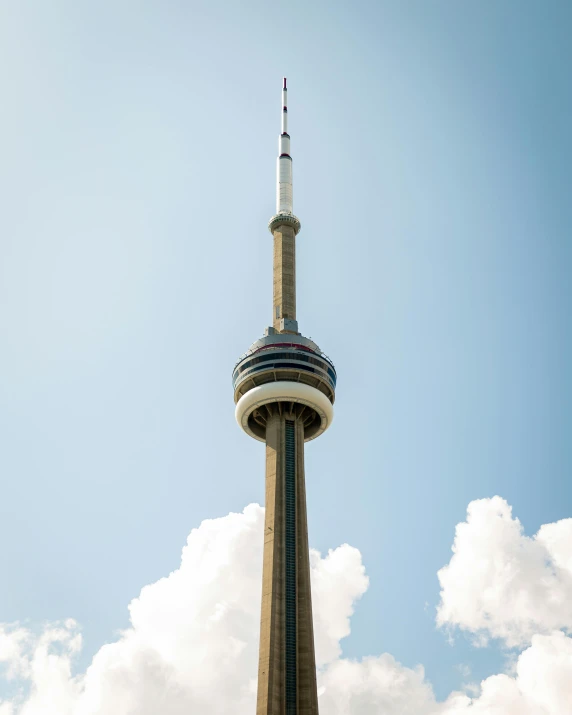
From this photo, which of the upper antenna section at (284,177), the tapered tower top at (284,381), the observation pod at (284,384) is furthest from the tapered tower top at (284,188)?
the observation pod at (284,384)

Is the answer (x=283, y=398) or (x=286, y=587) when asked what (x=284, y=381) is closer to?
(x=283, y=398)

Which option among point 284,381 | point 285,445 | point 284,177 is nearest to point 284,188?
point 284,177

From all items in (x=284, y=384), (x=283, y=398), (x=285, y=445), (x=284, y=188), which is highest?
(x=284, y=188)

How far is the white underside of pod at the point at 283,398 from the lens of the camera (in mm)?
119500

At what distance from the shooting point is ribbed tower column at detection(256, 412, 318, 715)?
101188mm

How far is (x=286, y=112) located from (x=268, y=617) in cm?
9028

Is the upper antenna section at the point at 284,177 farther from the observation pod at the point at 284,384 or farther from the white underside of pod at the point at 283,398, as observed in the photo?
the white underside of pod at the point at 283,398

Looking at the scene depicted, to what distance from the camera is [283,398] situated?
4707 inches

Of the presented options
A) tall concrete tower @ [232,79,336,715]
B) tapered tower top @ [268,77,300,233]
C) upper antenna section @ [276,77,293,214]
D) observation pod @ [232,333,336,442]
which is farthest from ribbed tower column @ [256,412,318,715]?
upper antenna section @ [276,77,293,214]

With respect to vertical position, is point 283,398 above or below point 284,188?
below

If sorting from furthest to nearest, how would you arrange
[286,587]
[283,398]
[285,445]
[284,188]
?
[284,188] → [283,398] → [285,445] → [286,587]

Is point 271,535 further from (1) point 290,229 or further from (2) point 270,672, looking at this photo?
(1) point 290,229

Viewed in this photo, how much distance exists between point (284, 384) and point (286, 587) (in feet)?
91.9

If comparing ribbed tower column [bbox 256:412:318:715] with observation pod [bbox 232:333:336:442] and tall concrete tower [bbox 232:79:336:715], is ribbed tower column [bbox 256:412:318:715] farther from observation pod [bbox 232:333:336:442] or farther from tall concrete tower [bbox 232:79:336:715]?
Result: observation pod [bbox 232:333:336:442]
